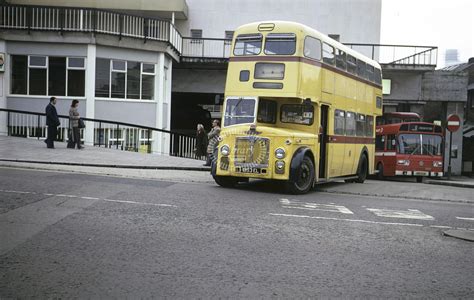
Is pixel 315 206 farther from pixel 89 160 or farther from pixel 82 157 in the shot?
pixel 82 157

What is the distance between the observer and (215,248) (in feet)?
22.6

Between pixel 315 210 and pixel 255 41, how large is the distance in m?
5.69

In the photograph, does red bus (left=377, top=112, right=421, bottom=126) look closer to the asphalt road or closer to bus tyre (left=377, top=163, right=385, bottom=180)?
bus tyre (left=377, top=163, right=385, bottom=180)

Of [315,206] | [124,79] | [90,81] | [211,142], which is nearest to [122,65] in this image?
[124,79]

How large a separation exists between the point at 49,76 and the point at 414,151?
726 inches

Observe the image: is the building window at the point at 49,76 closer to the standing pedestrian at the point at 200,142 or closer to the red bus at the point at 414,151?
the standing pedestrian at the point at 200,142

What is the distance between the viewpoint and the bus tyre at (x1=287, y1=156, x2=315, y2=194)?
45.4 ft

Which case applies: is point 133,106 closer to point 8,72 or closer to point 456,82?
point 8,72

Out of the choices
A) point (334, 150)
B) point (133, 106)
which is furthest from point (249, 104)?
point (133, 106)

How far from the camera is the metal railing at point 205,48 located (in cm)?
3291

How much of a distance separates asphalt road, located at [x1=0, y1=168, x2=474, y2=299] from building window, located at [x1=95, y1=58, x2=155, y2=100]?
16135 mm

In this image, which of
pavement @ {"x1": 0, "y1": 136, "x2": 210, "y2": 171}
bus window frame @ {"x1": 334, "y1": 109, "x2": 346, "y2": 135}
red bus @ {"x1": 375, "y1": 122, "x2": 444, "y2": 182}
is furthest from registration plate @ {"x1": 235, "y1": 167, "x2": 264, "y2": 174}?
red bus @ {"x1": 375, "y1": 122, "x2": 444, "y2": 182}

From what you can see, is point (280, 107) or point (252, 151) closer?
point (252, 151)

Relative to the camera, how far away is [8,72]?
27.1m
